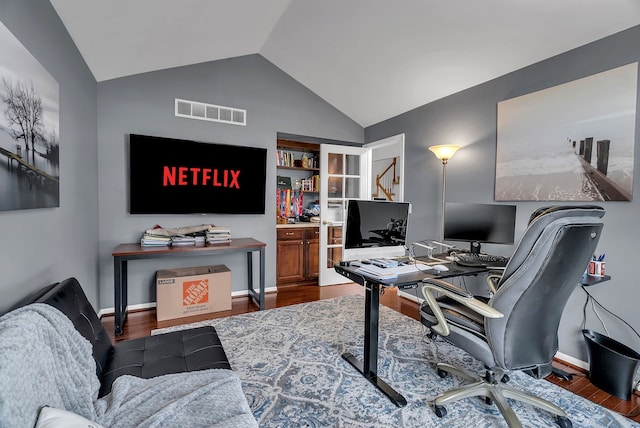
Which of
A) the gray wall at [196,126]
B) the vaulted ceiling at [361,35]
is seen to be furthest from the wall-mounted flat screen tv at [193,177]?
the vaulted ceiling at [361,35]

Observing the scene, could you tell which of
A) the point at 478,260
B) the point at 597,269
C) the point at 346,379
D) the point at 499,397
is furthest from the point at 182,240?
the point at 597,269

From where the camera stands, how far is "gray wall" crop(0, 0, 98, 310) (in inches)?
53.9

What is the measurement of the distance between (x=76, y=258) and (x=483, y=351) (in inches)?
112

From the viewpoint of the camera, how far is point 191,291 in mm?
3107

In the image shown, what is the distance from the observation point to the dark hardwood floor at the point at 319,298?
1.86 m

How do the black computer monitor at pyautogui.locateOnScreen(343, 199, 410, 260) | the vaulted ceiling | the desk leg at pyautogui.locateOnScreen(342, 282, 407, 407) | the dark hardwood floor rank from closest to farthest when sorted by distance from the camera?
the dark hardwood floor < the desk leg at pyautogui.locateOnScreen(342, 282, 407, 407) < the vaulted ceiling < the black computer monitor at pyautogui.locateOnScreen(343, 199, 410, 260)

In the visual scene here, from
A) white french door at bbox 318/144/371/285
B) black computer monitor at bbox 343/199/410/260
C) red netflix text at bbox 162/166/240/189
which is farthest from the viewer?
white french door at bbox 318/144/371/285

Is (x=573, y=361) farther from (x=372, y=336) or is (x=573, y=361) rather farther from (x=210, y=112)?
(x=210, y=112)

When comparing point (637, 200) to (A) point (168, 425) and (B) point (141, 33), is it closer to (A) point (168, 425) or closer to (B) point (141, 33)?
(A) point (168, 425)

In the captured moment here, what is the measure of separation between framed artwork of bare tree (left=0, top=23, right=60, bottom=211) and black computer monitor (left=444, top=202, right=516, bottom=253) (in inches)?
114

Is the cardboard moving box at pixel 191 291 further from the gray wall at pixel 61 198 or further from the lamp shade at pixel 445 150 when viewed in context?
the lamp shade at pixel 445 150

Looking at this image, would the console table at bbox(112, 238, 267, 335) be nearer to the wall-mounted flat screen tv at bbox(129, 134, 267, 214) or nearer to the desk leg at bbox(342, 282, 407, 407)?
the wall-mounted flat screen tv at bbox(129, 134, 267, 214)

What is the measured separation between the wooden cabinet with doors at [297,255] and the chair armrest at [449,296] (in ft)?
8.78

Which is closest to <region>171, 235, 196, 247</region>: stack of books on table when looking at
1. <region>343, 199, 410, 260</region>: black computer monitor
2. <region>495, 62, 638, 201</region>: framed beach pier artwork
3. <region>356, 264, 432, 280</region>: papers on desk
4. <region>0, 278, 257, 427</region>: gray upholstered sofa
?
<region>0, 278, 257, 427</region>: gray upholstered sofa
